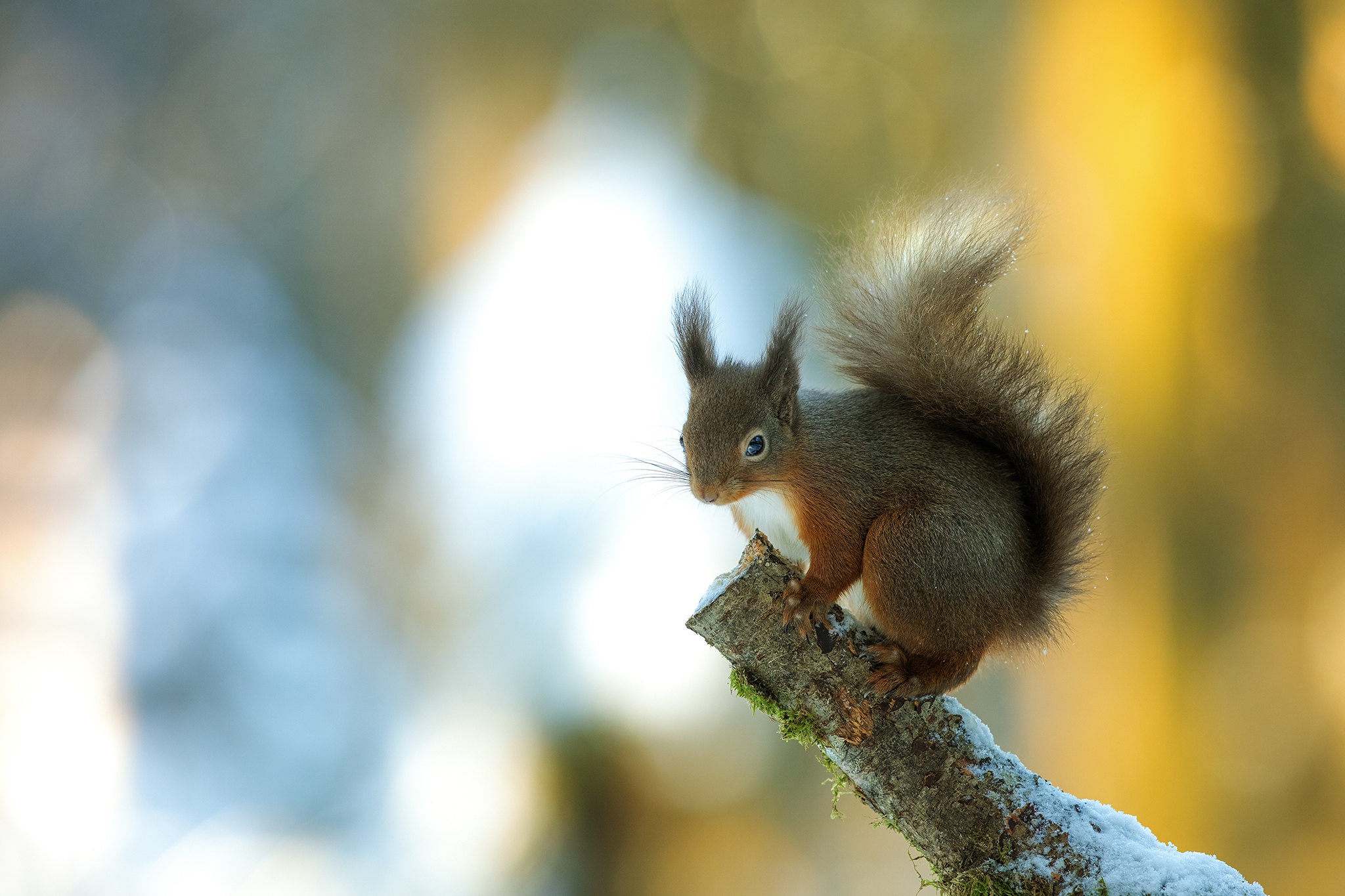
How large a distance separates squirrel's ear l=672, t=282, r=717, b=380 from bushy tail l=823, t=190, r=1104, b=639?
0.24 metres

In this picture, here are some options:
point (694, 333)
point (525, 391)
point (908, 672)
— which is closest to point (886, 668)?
point (908, 672)

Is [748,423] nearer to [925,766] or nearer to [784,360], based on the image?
[784,360]

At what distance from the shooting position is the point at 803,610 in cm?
142

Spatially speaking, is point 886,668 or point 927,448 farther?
point 927,448

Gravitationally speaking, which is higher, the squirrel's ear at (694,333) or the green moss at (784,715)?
the squirrel's ear at (694,333)

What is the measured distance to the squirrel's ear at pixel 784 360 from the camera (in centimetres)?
164

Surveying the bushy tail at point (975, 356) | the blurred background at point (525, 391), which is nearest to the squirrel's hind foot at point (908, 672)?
the bushy tail at point (975, 356)

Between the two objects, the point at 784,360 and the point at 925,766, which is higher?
the point at 784,360

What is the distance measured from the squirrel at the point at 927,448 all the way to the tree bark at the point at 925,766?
12 cm

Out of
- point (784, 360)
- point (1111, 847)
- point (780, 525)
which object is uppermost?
point (784, 360)

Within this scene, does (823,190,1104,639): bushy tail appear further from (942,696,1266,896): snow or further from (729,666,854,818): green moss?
(729,666,854,818): green moss

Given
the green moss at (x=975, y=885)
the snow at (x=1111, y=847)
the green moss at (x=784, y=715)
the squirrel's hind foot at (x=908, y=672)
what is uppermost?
the squirrel's hind foot at (x=908, y=672)

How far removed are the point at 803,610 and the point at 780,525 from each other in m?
0.37

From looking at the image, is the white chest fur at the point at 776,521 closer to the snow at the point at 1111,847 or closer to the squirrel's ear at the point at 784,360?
the squirrel's ear at the point at 784,360
